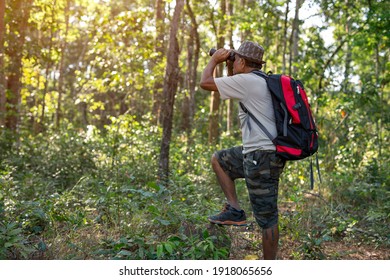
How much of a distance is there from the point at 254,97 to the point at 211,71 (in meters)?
0.51

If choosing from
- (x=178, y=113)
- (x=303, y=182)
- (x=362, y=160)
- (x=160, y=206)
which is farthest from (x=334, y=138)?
(x=178, y=113)

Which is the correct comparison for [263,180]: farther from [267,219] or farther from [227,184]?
[227,184]

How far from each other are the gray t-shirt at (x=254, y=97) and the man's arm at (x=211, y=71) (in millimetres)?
76

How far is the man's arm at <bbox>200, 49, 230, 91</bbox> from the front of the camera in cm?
523

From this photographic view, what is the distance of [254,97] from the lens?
5199 millimetres

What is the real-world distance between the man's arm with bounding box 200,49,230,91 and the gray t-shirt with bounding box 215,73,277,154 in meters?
0.08

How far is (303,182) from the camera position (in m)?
11.0

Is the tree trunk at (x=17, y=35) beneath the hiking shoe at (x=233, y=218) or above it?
above

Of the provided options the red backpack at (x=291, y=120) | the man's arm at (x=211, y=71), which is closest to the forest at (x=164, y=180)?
the red backpack at (x=291, y=120)

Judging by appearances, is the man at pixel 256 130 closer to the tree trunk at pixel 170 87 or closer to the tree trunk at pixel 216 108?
the tree trunk at pixel 170 87

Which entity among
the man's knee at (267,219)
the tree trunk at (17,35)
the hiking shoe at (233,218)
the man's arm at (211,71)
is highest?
the tree trunk at (17,35)

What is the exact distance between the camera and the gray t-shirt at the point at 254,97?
203 inches

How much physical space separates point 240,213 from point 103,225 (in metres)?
2.16
